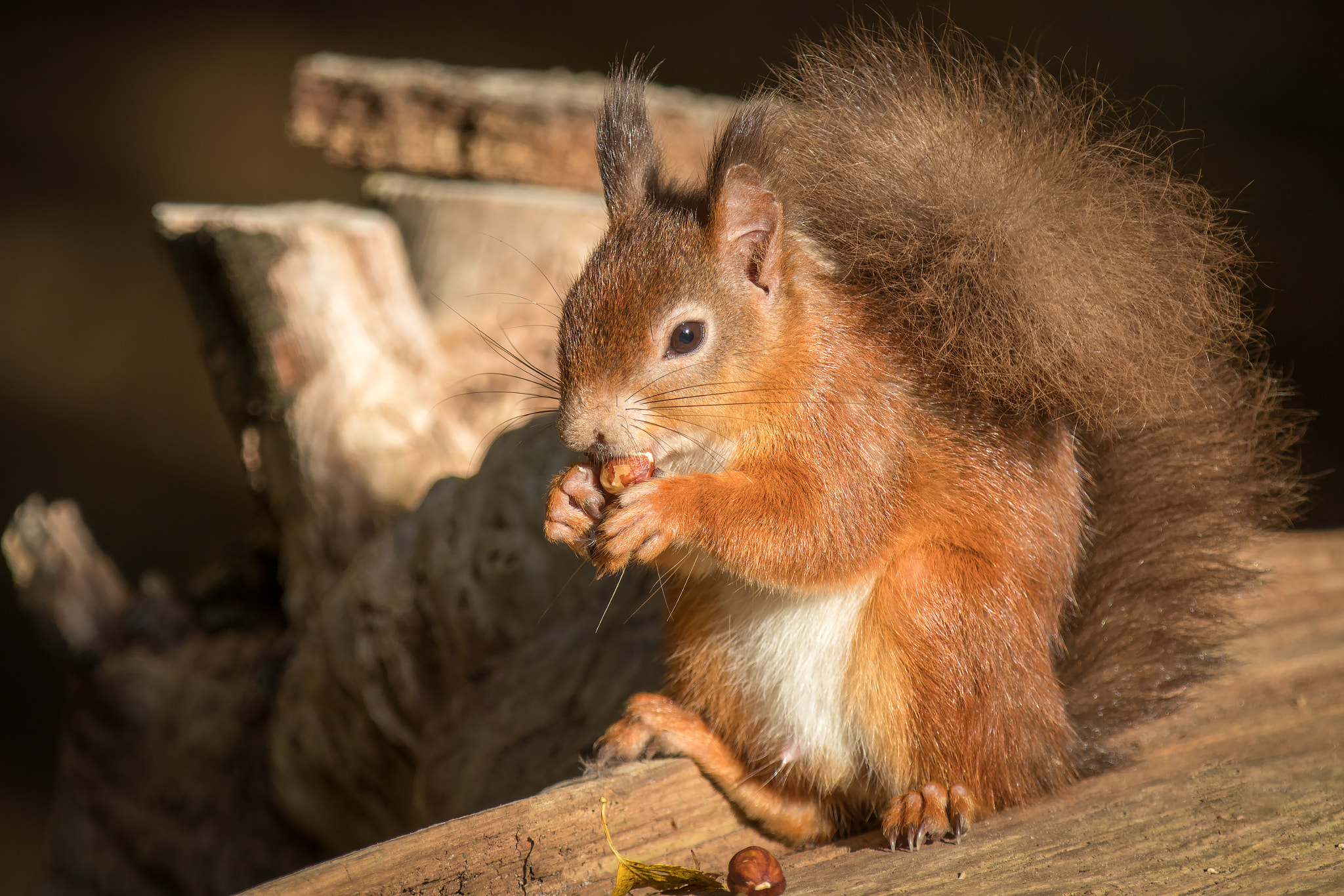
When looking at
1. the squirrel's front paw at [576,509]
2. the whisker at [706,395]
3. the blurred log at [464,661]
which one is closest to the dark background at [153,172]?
the blurred log at [464,661]

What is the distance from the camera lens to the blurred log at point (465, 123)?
2834mm

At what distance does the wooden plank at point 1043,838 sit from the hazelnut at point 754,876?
0.06m

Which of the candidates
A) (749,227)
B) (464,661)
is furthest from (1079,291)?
(464,661)

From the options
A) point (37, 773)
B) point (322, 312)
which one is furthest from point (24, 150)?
point (322, 312)

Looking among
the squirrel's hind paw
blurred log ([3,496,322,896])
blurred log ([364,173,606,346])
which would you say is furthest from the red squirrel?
blurred log ([3,496,322,896])

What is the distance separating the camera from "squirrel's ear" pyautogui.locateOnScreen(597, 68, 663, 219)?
1397 mm

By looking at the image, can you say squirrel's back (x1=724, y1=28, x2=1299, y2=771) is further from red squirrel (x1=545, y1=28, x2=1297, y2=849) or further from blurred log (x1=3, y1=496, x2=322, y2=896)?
blurred log (x1=3, y1=496, x2=322, y2=896)

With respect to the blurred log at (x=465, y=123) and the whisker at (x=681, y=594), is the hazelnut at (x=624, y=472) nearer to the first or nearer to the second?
the whisker at (x=681, y=594)

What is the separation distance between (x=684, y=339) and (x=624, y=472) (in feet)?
0.60

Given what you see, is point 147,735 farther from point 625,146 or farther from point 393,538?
point 625,146

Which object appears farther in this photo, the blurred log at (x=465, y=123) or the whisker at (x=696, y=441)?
the blurred log at (x=465, y=123)

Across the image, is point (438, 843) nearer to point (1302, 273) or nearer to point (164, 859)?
point (164, 859)

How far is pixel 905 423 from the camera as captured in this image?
129cm

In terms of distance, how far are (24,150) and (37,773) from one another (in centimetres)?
307
